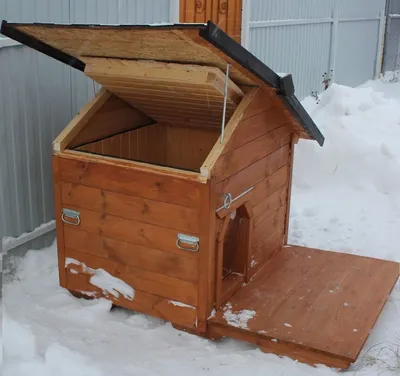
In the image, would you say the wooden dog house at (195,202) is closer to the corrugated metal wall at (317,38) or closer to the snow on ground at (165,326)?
the snow on ground at (165,326)

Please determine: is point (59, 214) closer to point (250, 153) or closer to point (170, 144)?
point (170, 144)

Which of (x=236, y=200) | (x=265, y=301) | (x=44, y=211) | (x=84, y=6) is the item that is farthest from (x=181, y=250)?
(x=84, y=6)

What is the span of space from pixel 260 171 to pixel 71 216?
1149mm

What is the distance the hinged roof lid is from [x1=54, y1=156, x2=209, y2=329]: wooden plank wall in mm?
600

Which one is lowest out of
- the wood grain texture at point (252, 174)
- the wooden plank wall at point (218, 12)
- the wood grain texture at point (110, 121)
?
the wood grain texture at point (252, 174)

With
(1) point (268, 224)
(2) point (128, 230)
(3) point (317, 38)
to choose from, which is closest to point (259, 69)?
(2) point (128, 230)

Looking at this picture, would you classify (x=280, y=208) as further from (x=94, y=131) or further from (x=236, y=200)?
(x=94, y=131)

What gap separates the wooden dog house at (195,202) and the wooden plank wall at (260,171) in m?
0.01

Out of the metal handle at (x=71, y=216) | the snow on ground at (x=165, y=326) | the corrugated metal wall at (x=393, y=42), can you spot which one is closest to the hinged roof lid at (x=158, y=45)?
the metal handle at (x=71, y=216)

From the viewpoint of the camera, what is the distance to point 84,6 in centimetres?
412

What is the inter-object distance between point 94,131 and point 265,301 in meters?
1.44

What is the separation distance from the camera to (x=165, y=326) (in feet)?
11.0

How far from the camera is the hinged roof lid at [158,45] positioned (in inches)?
102

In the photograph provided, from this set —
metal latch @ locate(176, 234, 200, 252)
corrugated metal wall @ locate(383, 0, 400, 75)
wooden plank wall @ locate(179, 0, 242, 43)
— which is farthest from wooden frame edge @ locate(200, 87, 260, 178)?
corrugated metal wall @ locate(383, 0, 400, 75)
